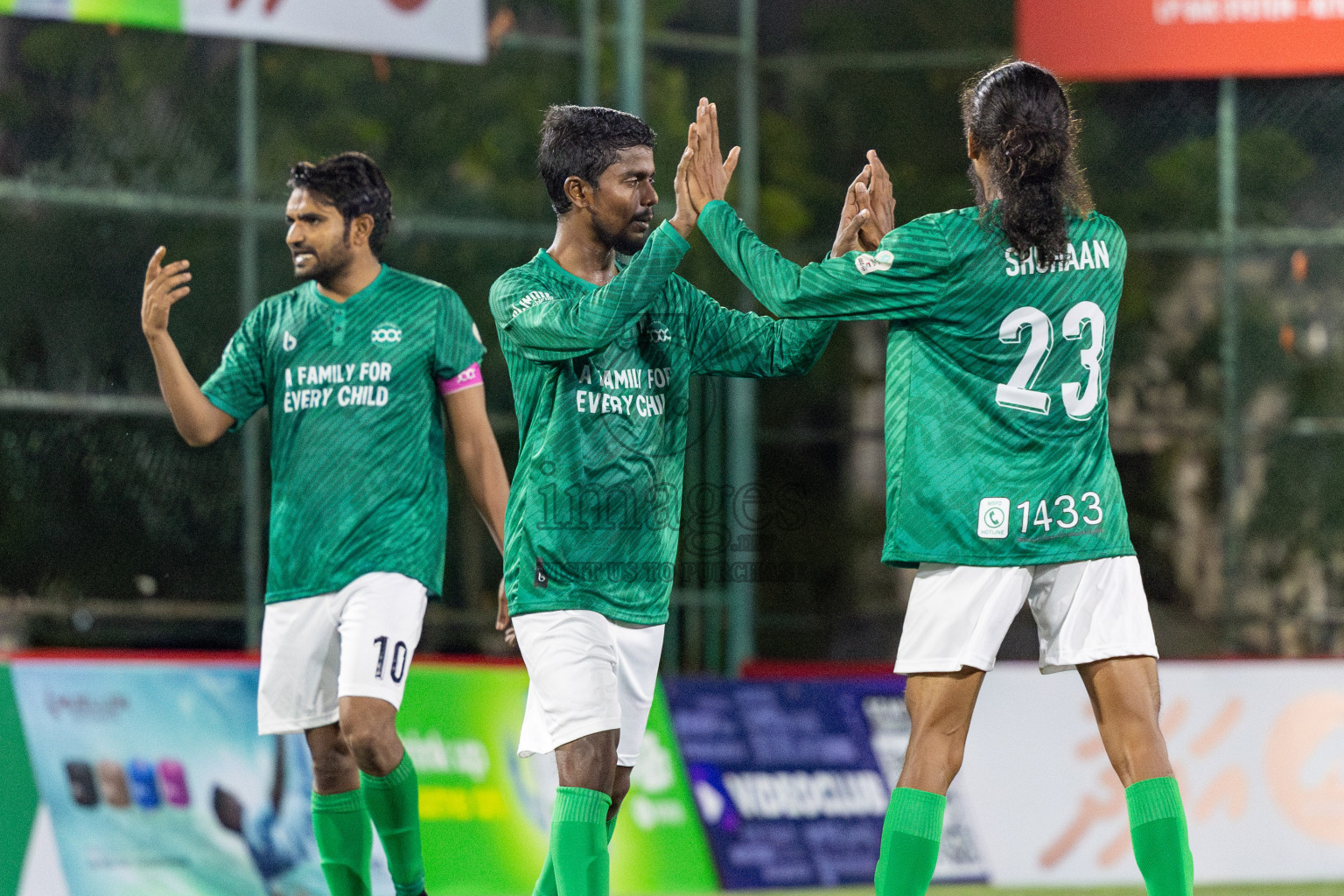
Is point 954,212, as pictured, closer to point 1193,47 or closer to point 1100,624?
point 1100,624

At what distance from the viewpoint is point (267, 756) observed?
21.9 ft

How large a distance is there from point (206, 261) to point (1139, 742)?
627 cm

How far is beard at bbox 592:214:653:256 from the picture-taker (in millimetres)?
4391

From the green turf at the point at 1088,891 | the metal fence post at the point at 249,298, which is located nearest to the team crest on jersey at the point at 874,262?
the green turf at the point at 1088,891

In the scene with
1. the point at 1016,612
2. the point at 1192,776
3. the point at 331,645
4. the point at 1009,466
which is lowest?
the point at 1192,776

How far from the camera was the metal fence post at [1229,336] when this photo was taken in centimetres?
1010

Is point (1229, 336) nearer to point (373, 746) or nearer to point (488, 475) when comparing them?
point (488, 475)

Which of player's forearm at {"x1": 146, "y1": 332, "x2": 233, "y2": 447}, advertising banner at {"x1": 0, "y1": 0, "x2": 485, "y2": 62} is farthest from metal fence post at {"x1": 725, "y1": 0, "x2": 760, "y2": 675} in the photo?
player's forearm at {"x1": 146, "y1": 332, "x2": 233, "y2": 447}

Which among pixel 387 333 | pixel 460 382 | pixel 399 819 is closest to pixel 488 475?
pixel 460 382

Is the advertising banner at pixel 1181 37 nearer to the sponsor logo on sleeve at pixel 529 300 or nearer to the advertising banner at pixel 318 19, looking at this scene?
the advertising banner at pixel 318 19

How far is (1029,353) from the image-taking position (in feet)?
13.1

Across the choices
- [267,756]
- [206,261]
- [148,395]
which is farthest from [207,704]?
[206,261]

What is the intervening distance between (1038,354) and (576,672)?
1349 millimetres

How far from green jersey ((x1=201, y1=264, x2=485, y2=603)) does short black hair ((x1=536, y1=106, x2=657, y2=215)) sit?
0.94 m
